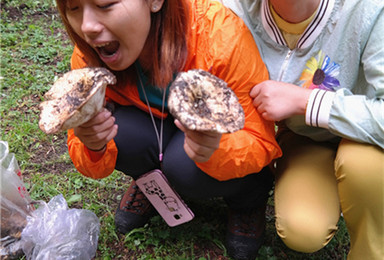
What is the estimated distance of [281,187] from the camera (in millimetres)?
1480

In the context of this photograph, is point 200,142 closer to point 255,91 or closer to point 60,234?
point 255,91

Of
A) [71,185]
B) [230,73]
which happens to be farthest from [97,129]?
[71,185]

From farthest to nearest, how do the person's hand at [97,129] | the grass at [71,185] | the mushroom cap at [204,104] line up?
the grass at [71,185] < the person's hand at [97,129] < the mushroom cap at [204,104]

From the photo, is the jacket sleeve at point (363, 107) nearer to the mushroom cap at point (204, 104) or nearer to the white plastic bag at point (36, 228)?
the mushroom cap at point (204, 104)

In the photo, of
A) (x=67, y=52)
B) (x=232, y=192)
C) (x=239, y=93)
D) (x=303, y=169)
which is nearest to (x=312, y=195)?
(x=303, y=169)

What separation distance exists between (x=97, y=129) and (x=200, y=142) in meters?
0.32

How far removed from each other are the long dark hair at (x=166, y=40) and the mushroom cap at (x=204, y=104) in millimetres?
252

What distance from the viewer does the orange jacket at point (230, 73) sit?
4.31 ft

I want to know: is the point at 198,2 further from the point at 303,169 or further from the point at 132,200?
the point at 132,200

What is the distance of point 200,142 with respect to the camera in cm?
112

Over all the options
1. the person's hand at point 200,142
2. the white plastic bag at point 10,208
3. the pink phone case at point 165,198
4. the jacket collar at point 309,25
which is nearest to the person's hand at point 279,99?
the jacket collar at point 309,25

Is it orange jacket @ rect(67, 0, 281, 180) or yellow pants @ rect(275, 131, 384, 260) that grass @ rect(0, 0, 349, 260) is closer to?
yellow pants @ rect(275, 131, 384, 260)

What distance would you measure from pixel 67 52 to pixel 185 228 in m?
1.82

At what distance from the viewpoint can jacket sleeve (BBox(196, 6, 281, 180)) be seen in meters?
1.31
